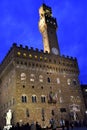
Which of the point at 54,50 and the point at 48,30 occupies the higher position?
the point at 48,30

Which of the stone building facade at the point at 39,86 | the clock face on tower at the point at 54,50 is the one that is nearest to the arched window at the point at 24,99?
the stone building facade at the point at 39,86

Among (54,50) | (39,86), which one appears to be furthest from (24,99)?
(54,50)

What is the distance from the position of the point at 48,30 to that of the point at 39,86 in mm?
17760

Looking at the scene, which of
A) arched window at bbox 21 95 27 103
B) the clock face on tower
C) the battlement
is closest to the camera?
arched window at bbox 21 95 27 103

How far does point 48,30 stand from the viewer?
5831 centimetres

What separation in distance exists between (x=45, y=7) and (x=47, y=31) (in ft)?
31.3

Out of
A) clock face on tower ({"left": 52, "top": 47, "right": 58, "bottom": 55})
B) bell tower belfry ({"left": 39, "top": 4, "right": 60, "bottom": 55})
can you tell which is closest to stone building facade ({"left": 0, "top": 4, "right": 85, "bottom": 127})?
clock face on tower ({"left": 52, "top": 47, "right": 58, "bottom": 55})

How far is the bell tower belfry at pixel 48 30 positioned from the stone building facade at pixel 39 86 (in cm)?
31

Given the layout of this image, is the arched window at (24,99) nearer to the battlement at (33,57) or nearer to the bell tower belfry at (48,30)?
the battlement at (33,57)

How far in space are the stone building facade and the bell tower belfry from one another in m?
0.31

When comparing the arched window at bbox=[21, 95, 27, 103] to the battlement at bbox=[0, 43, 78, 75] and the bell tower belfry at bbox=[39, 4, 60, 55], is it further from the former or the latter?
the bell tower belfry at bbox=[39, 4, 60, 55]

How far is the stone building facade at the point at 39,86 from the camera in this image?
147 feet

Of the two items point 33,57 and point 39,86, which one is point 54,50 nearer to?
point 33,57

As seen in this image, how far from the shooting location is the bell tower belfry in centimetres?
5606
